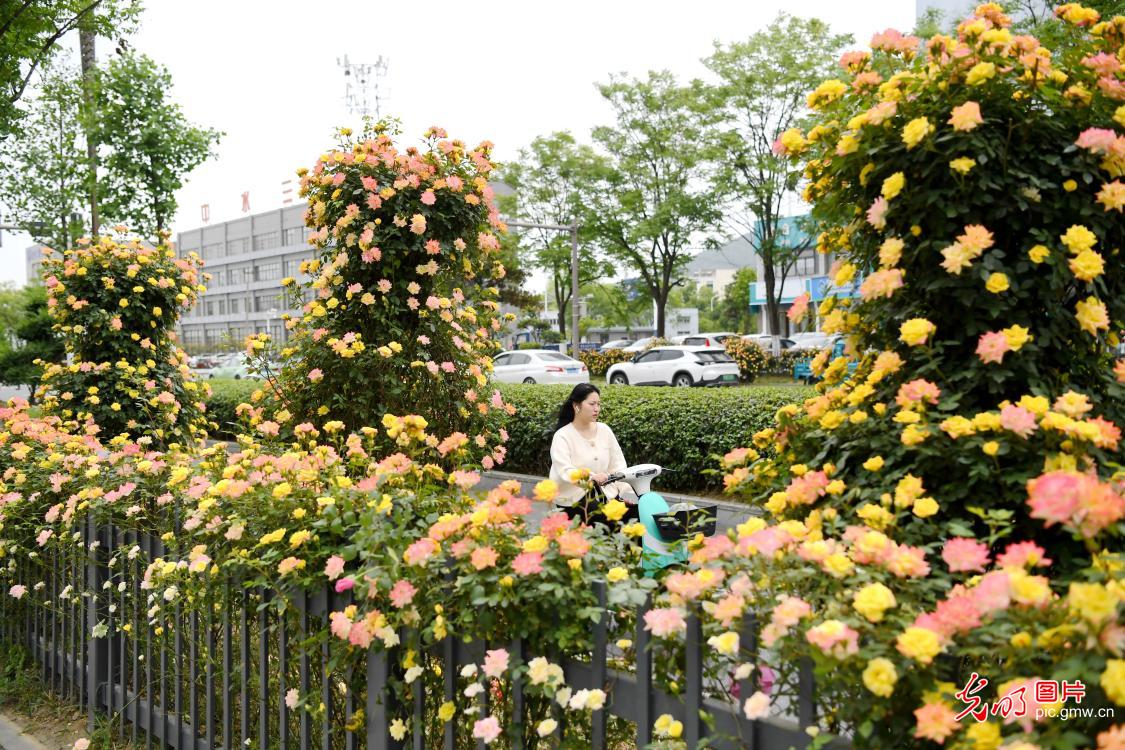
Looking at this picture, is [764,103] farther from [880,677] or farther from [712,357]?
[880,677]

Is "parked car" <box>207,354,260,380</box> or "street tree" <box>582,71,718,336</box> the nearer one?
"street tree" <box>582,71,718,336</box>

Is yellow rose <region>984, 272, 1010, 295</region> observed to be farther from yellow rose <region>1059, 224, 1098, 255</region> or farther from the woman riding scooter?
the woman riding scooter

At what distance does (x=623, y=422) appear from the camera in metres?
9.89

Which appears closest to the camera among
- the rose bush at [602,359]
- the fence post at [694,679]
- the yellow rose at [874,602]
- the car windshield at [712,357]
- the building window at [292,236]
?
the yellow rose at [874,602]

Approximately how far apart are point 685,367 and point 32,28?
1742cm

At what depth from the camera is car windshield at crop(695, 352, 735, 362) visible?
80.5 ft

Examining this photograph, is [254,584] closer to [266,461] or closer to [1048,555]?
[266,461]

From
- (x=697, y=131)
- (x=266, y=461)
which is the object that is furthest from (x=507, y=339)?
(x=266, y=461)

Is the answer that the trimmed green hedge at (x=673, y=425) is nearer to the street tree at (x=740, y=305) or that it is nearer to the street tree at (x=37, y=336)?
the street tree at (x=37, y=336)

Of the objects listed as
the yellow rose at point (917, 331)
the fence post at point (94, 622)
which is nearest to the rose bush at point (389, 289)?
the fence post at point (94, 622)

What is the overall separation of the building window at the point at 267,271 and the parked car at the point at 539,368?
176 feet

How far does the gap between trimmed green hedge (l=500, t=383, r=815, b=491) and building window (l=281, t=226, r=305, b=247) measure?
6342 cm

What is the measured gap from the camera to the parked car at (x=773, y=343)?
2858 centimetres

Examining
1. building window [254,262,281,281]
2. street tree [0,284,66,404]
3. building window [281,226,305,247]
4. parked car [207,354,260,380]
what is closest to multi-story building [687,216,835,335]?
street tree [0,284,66,404]
